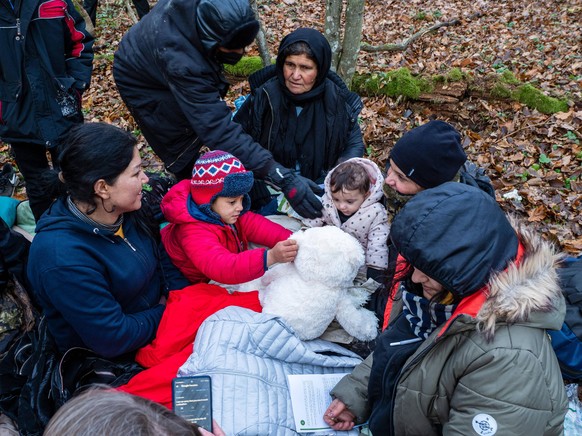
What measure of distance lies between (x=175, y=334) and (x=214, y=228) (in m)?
0.74

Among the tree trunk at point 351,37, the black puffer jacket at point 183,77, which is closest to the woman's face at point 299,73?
the black puffer jacket at point 183,77

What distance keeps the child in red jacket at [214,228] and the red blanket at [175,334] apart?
0.16 m

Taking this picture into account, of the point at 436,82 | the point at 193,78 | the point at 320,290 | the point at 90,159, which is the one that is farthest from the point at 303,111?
the point at 436,82

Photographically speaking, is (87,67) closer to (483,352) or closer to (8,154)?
(8,154)

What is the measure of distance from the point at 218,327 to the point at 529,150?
170 inches

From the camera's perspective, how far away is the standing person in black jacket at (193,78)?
2.94 metres

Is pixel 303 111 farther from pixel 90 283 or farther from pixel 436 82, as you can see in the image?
pixel 436 82

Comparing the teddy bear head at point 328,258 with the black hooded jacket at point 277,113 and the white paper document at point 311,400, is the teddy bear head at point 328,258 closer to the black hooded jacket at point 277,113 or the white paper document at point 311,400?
the white paper document at point 311,400

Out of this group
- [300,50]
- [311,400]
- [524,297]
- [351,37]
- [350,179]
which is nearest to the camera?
Answer: [524,297]

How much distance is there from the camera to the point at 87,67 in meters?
4.12

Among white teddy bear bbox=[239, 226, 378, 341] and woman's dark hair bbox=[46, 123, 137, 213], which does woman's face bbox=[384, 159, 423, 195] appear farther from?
woman's dark hair bbox=[46, 123, 137, 213]

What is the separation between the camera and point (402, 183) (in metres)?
3.00

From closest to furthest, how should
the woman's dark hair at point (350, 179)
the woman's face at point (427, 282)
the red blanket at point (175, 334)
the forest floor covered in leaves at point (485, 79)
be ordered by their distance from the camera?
the woman's face at point (427, 282)
the red blanket at point (175, 334)
the woman's dark hair at point (350, 179)
the forest floor covered in leaves at point (485, 79)

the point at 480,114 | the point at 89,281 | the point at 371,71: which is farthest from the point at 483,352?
the point at 371,71
